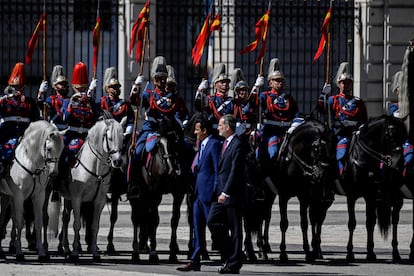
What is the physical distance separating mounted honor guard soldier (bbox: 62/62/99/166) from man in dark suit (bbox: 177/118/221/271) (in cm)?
279

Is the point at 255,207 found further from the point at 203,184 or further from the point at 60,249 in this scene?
the point at 203,184

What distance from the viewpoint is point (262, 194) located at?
22344mm

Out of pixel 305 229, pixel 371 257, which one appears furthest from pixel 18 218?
pixel 371 257

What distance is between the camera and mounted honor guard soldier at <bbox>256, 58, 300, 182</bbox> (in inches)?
880

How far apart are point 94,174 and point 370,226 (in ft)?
12.8

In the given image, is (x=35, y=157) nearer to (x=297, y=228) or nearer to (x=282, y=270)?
(x=282, y=270)

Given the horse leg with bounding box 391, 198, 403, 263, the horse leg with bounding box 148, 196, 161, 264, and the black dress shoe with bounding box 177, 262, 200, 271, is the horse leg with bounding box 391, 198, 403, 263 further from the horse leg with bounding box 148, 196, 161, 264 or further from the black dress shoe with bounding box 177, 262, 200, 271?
the black dress shoe with bounding box 177, 262, 200, 271

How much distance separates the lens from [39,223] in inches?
821

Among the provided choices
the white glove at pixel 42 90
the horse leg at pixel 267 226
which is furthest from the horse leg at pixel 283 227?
the white glove at pixel 42 90

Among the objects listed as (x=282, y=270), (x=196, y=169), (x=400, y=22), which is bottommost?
(x=282, y=270)

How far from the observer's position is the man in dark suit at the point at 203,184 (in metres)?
19.2

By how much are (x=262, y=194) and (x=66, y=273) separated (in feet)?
13.7

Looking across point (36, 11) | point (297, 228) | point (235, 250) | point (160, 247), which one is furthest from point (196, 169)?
point (36, 11)

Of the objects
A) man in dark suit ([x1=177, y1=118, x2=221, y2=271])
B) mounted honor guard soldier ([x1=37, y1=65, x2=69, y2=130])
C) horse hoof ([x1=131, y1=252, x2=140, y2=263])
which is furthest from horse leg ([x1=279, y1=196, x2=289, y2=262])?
mounted honor guard soldier ([x1=37, y1=65, x2=69, y2=130])
